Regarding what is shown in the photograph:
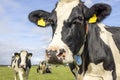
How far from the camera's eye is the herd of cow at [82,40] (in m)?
7.98

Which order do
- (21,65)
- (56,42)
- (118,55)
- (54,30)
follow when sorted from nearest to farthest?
(56,42) → (54,30) → (118,55) → (21,65)

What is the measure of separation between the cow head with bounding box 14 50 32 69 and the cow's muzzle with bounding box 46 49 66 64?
23193 mm

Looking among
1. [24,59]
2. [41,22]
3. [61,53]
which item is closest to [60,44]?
[61,53]

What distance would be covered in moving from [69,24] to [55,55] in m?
1.00

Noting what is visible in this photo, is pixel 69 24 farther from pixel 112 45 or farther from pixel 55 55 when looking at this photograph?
pixel 112 45

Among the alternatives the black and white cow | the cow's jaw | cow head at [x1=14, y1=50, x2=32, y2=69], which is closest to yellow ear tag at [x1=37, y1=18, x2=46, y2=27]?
the black and white cow

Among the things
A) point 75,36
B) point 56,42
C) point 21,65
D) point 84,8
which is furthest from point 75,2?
point 21,65

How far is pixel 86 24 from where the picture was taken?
29.5 feet

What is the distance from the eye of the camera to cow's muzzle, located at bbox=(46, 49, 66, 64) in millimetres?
7535

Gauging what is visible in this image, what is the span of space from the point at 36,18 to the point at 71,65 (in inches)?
58.7

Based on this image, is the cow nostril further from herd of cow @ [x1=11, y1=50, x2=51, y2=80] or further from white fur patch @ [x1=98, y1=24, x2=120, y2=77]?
herd of cow @ [x1=11, y1=50, x2=51, y2=80]

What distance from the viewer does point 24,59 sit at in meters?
31.5

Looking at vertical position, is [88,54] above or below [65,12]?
below

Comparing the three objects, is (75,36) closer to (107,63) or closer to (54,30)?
(54,30)
